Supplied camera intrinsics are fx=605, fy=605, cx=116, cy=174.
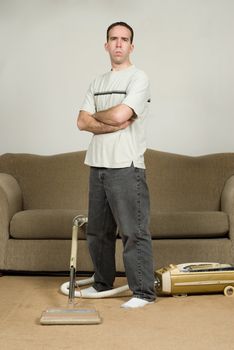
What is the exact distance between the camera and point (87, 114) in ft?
10.2

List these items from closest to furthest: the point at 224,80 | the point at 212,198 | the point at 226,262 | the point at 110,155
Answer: the point at 110,155 < the point at 226,262 < the point at 212,198 < the point at 224,80

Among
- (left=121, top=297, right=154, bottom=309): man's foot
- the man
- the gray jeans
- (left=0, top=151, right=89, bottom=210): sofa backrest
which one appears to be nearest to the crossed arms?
the man

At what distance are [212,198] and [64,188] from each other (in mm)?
1088

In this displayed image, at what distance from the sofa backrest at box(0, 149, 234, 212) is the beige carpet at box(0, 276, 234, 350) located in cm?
121

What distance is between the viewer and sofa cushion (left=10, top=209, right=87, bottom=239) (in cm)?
384

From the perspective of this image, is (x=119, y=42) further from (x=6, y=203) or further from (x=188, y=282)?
(x=6, y=203)

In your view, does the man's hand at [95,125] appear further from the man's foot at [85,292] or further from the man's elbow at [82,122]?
the man's foot at [85,292]

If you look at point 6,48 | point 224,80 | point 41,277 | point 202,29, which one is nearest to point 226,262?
point 41,277

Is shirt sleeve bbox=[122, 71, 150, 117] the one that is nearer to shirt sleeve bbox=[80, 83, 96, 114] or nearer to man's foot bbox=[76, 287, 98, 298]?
shirt sleeve bbox=[80, 83, 96, 114]

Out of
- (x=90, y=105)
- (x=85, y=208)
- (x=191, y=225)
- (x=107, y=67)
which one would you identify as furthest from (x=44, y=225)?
(x=107, y=67)

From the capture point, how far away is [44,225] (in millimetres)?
3857

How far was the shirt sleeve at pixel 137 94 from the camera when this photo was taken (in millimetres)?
2929

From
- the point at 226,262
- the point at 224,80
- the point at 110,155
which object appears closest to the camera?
the point at 110,155

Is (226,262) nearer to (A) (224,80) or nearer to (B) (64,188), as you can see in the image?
(B) (64,188)
